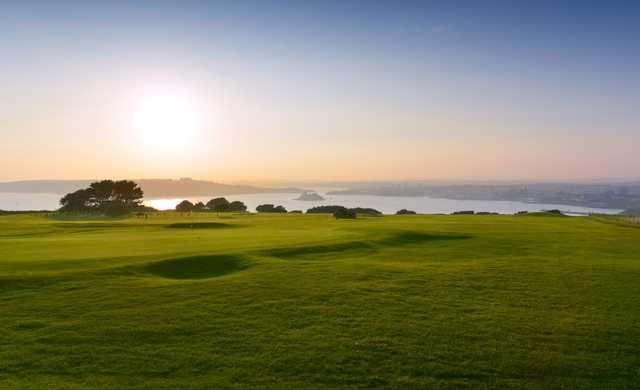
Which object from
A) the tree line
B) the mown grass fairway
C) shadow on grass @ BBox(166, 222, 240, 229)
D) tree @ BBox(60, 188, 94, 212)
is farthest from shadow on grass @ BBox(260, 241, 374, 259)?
tree @ BBox(60, 188, 94, 212)

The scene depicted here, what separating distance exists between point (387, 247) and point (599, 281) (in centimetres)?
1186

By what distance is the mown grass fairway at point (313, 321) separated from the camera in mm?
8781

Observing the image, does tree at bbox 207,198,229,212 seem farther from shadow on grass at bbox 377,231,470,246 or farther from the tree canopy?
shadow on grass at bbox 377,231,470,246

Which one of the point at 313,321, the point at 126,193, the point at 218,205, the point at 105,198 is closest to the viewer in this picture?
the point at 313,321

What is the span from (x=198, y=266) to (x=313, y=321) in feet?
30.8

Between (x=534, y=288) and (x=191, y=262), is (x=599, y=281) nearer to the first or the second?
(x=534, y=288)

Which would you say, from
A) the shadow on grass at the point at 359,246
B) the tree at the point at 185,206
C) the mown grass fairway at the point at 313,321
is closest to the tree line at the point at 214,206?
the tree at the point at 185,206

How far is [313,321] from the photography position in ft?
38.0

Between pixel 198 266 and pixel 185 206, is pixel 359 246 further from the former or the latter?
pixel 185 206

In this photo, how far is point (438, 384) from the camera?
27.5ft

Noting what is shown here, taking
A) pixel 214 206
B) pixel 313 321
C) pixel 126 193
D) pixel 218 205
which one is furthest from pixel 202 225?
pixel 214 206

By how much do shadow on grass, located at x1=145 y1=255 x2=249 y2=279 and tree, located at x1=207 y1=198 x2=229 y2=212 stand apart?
86.0 m

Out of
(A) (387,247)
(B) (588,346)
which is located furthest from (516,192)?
(B) (588,346)

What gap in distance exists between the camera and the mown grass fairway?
8.78m
